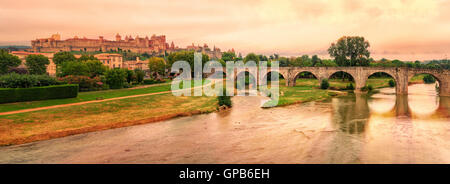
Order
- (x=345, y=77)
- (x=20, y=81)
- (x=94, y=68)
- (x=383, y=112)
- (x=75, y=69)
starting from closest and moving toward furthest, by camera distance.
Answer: (x=20, y=81), (x=383, y=112), (x=75, y=69), (x=94, y=68), (x=345, y=77)

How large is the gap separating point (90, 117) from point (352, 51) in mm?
63076

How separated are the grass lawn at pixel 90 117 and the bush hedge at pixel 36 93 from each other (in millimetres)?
4037

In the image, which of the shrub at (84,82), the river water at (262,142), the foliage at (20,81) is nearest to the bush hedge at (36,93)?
the foliage at (20,81)

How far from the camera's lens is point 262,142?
1767 cm

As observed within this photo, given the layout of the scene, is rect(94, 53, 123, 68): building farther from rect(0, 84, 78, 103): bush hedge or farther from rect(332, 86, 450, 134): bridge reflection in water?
rect(332, 86, 450, 134): bridge reflection in water

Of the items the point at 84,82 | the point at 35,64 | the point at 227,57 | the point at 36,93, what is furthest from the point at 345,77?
the point at 35,64

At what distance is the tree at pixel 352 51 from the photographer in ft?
211

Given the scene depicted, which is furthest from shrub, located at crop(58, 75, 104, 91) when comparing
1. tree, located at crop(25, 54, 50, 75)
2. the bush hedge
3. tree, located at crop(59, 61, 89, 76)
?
tree, located at crop(25, 54, 50, 75)

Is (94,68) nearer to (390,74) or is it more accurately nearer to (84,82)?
(84,82)

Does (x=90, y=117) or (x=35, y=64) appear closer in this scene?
(x=90, y=117)

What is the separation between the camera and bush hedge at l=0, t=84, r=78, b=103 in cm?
2416

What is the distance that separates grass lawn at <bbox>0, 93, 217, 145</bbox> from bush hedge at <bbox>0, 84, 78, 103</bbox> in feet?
13.2

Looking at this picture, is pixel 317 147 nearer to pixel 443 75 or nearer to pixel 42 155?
pixel 42 155
